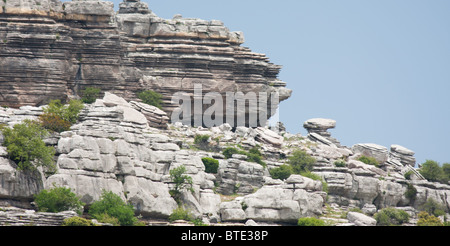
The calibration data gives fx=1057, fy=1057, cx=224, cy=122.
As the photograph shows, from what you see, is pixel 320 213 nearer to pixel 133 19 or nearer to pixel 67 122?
pixel 67 122

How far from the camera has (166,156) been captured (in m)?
100

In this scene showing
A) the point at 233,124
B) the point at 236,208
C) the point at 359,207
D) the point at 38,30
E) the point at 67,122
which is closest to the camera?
the point at 236,208

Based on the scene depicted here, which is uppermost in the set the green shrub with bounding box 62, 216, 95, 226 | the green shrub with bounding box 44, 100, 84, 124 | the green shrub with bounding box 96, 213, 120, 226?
the green shrub with bounding box 44, 100, 84, 124

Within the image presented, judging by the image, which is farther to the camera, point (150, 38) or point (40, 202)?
point (150, 38)

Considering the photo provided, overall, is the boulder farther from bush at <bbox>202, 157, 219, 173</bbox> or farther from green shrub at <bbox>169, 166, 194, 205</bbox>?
green shrub at <bbox>169, 166, 194, 205</bbox>

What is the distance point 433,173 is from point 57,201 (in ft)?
169

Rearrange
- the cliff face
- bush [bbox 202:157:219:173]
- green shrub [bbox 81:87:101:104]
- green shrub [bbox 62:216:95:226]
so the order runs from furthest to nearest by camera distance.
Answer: green shrub [bbox 81:87:101:104], the cliff face, bush [bbox 202:157:219:173], green shrub [bbox 62:216:95:226]

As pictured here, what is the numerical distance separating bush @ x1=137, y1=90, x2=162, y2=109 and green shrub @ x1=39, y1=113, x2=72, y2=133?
65.5 feet

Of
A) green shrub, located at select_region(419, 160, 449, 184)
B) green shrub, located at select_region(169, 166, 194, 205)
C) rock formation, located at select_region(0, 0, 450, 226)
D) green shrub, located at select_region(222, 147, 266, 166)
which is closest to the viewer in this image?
rock formation, located at select_region(0, 0, 450, 226)

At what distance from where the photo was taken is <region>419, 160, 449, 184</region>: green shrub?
120250 millimetres

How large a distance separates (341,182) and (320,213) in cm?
1037

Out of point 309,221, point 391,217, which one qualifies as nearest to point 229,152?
point 391,217

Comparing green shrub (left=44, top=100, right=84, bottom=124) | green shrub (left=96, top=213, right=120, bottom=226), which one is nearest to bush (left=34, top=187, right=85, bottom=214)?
green shrub (left=96, top=213, right=120, bottom=226)

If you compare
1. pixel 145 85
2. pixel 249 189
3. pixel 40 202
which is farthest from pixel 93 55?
pixel 40 202
